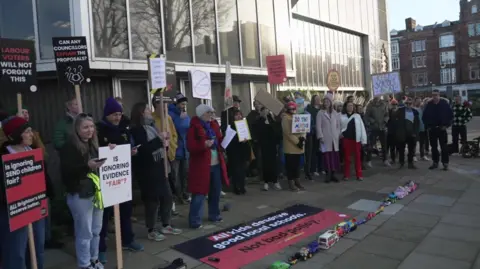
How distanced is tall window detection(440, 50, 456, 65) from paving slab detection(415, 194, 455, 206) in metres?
64.4

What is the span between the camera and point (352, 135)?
9289 millimetres

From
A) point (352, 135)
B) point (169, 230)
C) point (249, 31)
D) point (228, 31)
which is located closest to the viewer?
point (169, 230)

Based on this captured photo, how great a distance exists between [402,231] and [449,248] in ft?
2.49

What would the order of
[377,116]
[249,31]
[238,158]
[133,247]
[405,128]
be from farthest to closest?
[249,31] → [377,116] → [405,128] → [238,158] → [133,247]

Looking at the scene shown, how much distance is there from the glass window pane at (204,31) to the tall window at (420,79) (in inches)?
2490

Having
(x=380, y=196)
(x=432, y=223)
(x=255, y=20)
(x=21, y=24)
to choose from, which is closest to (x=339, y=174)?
(x=380, y=196)

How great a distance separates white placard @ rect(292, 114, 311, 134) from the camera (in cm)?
831

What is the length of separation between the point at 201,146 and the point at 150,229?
4.40ft

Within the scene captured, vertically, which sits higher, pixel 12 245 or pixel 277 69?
pixel 277 69

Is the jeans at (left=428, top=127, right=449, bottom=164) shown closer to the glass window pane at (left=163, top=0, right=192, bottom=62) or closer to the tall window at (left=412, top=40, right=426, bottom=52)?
the glass window pane at (left=163, top=0, right=192, bottom=62)

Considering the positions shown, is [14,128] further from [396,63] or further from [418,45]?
[396,63]

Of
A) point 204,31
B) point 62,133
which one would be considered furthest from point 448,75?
point 62,133

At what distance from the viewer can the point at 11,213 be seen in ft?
11.7

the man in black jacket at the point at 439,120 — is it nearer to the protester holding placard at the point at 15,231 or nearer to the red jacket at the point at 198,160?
the red jacket at the point at 198,160
